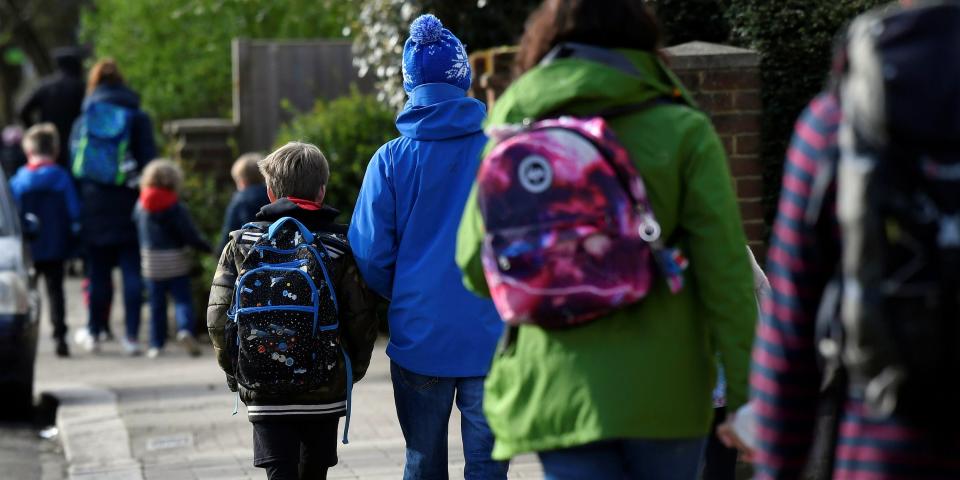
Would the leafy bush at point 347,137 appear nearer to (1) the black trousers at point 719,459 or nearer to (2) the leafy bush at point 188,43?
(2) the leafy bush at point 188,43

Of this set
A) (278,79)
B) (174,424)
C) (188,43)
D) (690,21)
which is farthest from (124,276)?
(690,21)

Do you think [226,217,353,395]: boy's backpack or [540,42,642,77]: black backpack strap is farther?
[226,217,353,395]: boy's backpack

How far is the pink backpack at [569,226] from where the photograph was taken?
3.07 metres

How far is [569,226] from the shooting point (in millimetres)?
3064

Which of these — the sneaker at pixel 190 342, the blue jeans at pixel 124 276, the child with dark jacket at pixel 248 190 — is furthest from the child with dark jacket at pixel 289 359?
the blue jeans at pixel 124 276

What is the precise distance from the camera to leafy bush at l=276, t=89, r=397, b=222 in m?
10.4

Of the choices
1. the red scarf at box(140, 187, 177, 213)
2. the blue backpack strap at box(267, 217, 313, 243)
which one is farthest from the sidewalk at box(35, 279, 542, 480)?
the blue backpack strap at box(267, 217, 313, 243)

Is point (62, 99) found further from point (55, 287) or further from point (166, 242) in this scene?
point (166, 242)

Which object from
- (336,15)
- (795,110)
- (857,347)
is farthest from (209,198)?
(857,347)

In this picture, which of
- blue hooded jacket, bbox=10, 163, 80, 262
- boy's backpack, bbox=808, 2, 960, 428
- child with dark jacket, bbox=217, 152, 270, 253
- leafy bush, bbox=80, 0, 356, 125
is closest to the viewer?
boy's backpack, bbox=808, 2, 960, 428

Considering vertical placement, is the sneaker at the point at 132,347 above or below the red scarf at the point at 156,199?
below

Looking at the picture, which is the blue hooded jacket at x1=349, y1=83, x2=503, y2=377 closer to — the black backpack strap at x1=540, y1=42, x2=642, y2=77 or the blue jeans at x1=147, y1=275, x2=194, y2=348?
the black backpack strap at x1=540, y1=42, x2=642, y2=77

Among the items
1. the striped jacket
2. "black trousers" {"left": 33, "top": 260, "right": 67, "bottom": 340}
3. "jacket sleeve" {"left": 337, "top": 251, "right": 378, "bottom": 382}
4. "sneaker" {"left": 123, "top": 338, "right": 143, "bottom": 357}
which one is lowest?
"sneaker" {"left": 123, "top": 338, "right": 143, "bottom": 357}

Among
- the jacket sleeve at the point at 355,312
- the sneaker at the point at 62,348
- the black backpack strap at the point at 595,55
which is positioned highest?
the black backpack strap at the point at 595,55
